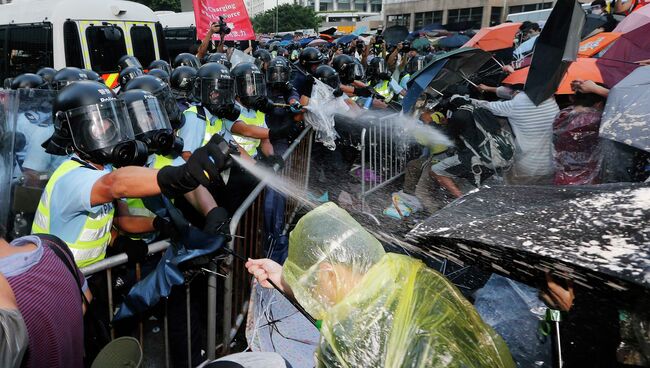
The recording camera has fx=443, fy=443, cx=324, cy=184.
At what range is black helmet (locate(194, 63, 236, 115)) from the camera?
415 centimetres

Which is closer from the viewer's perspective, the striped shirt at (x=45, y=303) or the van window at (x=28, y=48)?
the striped shirt at (x=45, y=303)

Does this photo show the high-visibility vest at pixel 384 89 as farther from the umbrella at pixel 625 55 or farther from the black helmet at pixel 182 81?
the umbrella at pixel 625 55

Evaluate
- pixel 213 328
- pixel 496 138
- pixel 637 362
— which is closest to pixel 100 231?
pixel 213 328

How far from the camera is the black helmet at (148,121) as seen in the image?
10.0 feet

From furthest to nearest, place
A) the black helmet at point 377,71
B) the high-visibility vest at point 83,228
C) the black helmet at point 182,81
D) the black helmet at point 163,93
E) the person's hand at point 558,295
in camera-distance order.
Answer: the black helmet at point 377,71 → the black helmet at point 182,81 → the black helmet at point 163,93 → the high-visibility vest at point 83,228 → the person's hand at point 558,295

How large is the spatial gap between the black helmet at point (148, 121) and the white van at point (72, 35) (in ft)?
20.1

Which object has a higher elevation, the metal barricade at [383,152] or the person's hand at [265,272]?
the person's hand at [265,272]

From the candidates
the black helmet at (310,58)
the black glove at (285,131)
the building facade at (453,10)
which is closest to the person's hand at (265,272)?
the black glove at (285,131)

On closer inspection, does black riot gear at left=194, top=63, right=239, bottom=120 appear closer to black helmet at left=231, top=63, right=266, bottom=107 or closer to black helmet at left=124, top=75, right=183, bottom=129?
black helmet at left=124, top=75, right=183, bottom=129

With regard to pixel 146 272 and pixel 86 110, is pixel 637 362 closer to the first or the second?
pixel 146 272

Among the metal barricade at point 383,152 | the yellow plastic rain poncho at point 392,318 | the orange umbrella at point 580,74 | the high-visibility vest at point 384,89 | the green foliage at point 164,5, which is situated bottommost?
the metal barricade at point 383,152

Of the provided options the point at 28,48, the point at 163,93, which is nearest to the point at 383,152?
the point at 163,93

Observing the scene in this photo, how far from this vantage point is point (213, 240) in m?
2.39

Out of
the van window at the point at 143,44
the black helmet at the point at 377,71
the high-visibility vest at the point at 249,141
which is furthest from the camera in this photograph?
the van window at the point at 143,44
